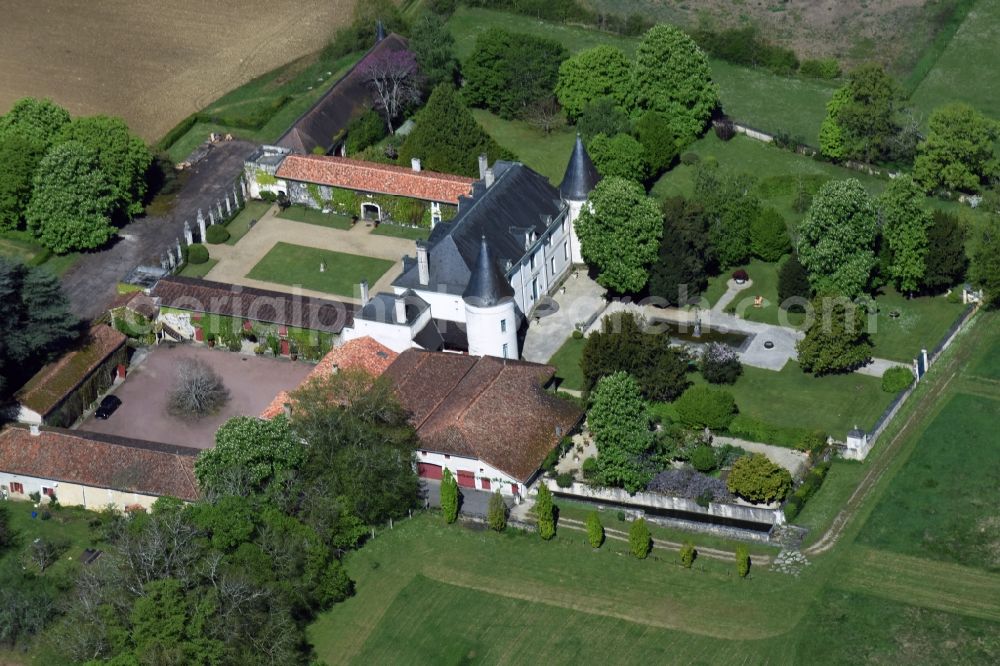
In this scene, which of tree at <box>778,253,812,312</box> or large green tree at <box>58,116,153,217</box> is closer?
tree at <box>778,253,812,312</box>

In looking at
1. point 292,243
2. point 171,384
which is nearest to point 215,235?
point 292,243

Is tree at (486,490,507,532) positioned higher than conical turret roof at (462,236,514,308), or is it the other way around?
conical turret roof at (462,236,514,308)

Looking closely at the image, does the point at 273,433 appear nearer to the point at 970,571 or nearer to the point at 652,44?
the point at 970,571

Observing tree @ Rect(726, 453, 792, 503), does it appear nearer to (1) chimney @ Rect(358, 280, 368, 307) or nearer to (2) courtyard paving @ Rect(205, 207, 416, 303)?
(1) chimney @ Rect(358, 280, 368, 307)

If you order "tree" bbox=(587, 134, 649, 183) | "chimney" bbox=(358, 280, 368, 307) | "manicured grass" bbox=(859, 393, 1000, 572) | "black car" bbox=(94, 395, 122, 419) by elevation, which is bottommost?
"black car" bbox=(94, 395, 122, 419)

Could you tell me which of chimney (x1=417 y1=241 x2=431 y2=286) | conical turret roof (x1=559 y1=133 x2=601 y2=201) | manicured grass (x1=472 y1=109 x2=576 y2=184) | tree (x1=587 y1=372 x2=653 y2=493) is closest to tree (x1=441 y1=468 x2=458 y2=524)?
tree (x1=587 y1=372 x2=653 y2=493)

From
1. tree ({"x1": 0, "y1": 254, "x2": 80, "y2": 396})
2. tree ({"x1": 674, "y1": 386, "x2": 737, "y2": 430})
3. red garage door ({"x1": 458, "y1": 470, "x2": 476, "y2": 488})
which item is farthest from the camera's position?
tree ({"x1": 0, "y1": 254, "x2": 80, "y2": 396})

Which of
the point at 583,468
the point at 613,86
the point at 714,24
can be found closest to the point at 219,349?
the point at 583,468
